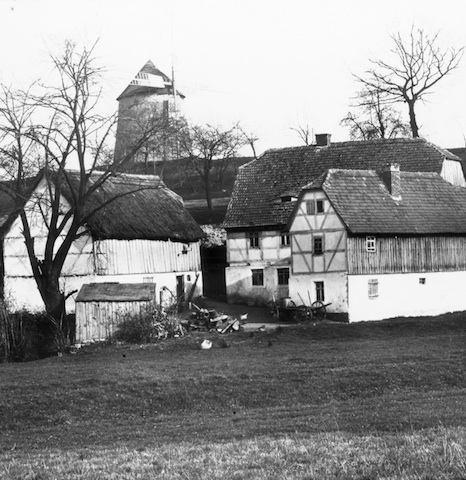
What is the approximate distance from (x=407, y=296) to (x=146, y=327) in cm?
1294

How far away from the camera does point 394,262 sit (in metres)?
48.0

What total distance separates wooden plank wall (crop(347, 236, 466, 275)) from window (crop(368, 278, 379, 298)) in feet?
1.53

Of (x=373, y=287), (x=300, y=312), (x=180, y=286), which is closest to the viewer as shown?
(x=300, y=312)

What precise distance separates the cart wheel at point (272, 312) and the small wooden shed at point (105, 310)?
6.30 metres

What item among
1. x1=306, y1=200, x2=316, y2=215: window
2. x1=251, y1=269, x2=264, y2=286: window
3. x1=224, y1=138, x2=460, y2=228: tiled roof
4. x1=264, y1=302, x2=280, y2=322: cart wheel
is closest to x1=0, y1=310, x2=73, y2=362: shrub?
x1=264, y1=302, x2=280, y2=322: cart wheel

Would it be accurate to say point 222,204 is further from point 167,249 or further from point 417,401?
point 417,401

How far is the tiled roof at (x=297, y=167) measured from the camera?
185 feet

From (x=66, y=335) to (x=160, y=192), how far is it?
17.0m

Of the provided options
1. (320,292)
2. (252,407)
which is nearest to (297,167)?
(320,292)

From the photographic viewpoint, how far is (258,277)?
184 ft

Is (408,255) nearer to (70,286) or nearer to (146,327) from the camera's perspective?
(146,327)

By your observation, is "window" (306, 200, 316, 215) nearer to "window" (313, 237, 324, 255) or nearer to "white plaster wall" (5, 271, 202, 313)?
"window" (313, 237, 324, 255)

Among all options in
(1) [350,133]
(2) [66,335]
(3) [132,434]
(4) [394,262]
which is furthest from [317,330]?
(1) [350,133]

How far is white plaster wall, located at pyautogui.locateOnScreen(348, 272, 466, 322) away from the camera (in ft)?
154
